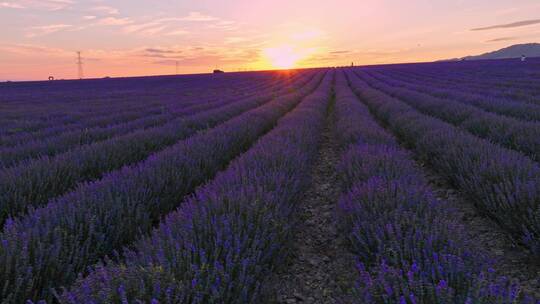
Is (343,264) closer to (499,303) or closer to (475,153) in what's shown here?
(499,303)

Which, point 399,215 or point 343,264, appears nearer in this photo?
point 399,215

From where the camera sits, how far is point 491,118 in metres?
6.17

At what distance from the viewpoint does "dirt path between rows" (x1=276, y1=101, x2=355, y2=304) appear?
7.67 feet

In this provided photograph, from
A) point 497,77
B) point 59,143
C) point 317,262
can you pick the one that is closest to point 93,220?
point 317,262

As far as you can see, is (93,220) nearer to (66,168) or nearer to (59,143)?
(66,168)

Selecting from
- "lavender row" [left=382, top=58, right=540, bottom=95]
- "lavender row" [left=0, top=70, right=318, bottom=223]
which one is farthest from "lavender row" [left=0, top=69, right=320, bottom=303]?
"lavender row" [left=382, top=58, right=540, bottom=95]

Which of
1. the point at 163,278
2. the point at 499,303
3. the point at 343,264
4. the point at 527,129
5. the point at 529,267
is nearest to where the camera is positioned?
the point at 499,303

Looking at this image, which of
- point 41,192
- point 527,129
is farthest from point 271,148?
point 527,129

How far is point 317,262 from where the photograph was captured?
2758mm

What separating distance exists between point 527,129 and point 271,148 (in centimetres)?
372

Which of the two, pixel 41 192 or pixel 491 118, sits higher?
pixel 491 118

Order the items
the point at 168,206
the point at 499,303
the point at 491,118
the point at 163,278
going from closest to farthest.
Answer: the point at 499,303, the point at 163,278, the point at 168,206, the point at 491,118

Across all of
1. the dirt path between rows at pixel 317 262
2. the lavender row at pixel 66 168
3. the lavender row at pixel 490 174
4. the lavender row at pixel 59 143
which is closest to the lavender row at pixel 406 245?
the dirt path between rows at pixel 317 262

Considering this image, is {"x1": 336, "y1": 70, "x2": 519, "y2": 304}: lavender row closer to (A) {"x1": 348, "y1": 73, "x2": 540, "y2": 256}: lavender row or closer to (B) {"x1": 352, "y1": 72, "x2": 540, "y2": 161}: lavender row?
(A) {"x1": 348, "y1": 73, "x2": 540, "y2": 256}: lavender row
